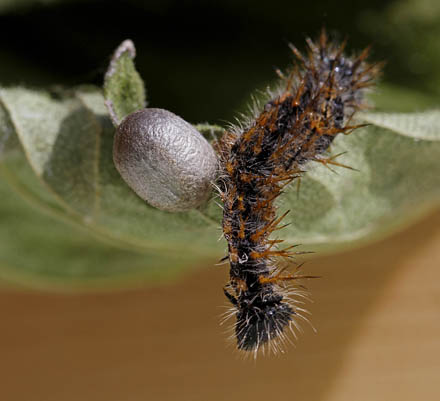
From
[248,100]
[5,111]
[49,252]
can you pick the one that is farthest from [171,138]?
[49,252]

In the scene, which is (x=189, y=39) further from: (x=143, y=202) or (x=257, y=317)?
(x=257, y=317)

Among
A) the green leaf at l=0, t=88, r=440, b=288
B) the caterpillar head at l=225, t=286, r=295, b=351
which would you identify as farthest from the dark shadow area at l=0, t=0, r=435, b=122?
the caterpillar head at l=225, t=286, r=295, b=351

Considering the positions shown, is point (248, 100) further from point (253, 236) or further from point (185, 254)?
point (253, 236)

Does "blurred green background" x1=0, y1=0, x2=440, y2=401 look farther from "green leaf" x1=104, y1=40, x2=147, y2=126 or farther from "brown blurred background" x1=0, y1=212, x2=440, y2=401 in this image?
"green leaf" x1=104, y1=40, x2=147, y2=126

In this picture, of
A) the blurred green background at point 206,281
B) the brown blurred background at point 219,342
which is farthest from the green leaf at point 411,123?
the brown blurred background at point 219,342

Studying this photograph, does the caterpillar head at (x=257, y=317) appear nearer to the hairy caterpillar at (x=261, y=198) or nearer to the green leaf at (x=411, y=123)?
the hairy caterpillar at (x=261, y=198)

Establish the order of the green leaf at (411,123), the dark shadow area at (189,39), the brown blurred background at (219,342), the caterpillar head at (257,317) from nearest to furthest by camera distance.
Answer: the caterpillar head at (257,317) < the green leaf at (411,123) < the dark shadow area at (189,39) < the brown blurred background at (219,342)
